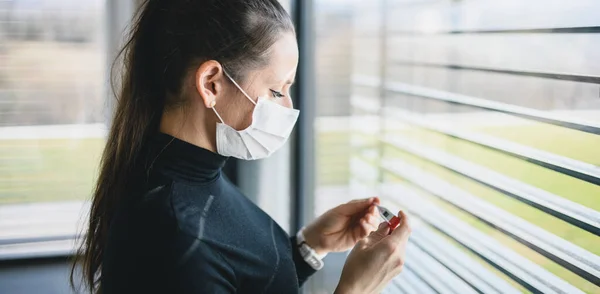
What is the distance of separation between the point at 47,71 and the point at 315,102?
3.21ft

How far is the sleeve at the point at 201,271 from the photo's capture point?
3.57 ft

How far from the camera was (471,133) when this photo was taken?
1.37 m

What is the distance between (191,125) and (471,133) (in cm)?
57

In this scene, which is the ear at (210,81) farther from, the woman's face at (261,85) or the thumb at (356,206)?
the thumb at (356,206)

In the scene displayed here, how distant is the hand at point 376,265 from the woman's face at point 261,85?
1.10 ft

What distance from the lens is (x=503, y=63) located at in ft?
4.04

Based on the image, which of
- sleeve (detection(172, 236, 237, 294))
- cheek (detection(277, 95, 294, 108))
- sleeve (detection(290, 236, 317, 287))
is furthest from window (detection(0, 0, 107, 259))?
sleeve (detection(172, 236, 237, 294))

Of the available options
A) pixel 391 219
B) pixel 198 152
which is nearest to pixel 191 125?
pixel 198 152

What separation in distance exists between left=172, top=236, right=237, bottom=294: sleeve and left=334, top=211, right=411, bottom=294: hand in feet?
0.69

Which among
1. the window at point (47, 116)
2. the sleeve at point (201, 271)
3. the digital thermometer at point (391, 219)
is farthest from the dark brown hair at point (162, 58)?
the window at point (47, 116)

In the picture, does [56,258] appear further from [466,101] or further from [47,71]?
[466,101]

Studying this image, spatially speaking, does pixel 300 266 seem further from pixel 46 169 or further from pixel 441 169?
pixel 46 169

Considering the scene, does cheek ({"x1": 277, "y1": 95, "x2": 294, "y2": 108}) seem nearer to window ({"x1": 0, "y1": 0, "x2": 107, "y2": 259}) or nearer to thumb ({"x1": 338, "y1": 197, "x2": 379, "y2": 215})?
thumb ({"x1": 338, "y1": 197, "x2": 379, "y2": 215})

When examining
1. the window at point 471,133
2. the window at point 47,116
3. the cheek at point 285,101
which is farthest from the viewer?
the window at point 47,116
